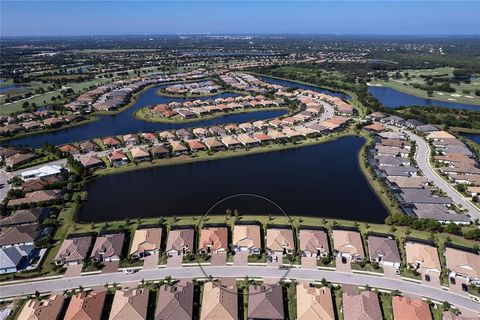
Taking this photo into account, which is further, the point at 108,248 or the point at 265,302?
the point at 108,248

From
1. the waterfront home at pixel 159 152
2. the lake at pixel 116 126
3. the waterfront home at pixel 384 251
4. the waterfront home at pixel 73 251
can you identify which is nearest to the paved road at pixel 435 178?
the waterfront home at pixel 384 251

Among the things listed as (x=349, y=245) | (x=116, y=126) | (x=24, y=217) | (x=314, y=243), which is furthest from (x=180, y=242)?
(x=116, y=126)

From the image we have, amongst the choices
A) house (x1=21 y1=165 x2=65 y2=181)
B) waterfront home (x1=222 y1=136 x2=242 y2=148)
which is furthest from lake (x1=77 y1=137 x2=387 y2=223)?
house (x1=21 y1=165 x2=65 y2=181)

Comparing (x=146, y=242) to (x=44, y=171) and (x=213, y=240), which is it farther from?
(x=44, y=171)

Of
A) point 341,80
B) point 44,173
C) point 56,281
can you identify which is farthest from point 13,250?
point 341,80

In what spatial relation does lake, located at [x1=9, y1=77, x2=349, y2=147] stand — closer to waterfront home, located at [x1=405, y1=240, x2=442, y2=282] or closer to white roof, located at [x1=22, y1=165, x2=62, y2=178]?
white roof, located at [x1=22, y1=165, x2=62, y2=178]

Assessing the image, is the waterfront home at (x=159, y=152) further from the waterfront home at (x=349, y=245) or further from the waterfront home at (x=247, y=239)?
the waterfront home at (x=349, y=245)

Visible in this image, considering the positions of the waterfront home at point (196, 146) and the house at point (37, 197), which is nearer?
the house at point (37, 197)
